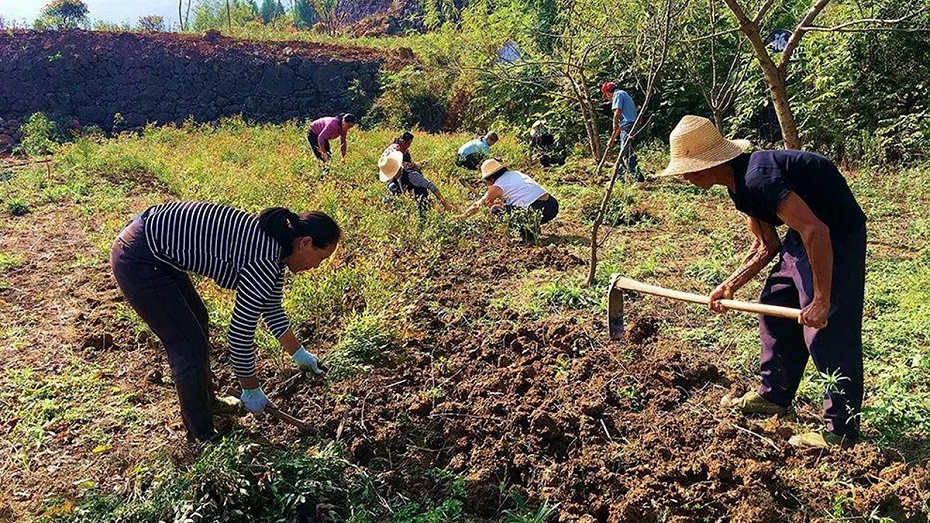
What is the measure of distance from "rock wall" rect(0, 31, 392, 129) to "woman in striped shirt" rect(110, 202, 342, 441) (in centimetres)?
1408

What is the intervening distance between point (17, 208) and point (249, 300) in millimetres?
6275

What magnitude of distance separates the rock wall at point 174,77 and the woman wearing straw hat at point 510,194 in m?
11.3

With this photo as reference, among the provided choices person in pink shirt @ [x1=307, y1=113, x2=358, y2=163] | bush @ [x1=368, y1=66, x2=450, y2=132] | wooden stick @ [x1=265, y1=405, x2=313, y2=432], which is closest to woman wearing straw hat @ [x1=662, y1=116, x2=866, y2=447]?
wooden stick @ [x1=265, y1=405, x2=313, y2=432]

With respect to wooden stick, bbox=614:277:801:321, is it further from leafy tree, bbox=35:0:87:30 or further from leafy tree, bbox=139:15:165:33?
leafy tree, bbox=35:0:87:30

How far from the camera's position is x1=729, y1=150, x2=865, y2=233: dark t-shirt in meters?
2.17

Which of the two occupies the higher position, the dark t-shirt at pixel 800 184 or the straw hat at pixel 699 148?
the straw hat at pixel 699 148

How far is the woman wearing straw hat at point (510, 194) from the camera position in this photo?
5684mm

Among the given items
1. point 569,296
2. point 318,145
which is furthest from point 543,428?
point 318,145

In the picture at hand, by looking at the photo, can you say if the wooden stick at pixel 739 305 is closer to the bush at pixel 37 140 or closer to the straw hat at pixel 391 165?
the straw hat at pixel 391 165

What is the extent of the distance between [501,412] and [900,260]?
3530 mm

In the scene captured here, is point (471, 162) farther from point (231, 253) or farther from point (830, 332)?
point (830, 332)

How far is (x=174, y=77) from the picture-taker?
15875mm

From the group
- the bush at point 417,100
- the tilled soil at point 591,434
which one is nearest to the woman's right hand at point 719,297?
the tilled soil at point 591,434

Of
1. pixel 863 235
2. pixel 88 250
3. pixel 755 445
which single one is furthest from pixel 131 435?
pixel 88 250
